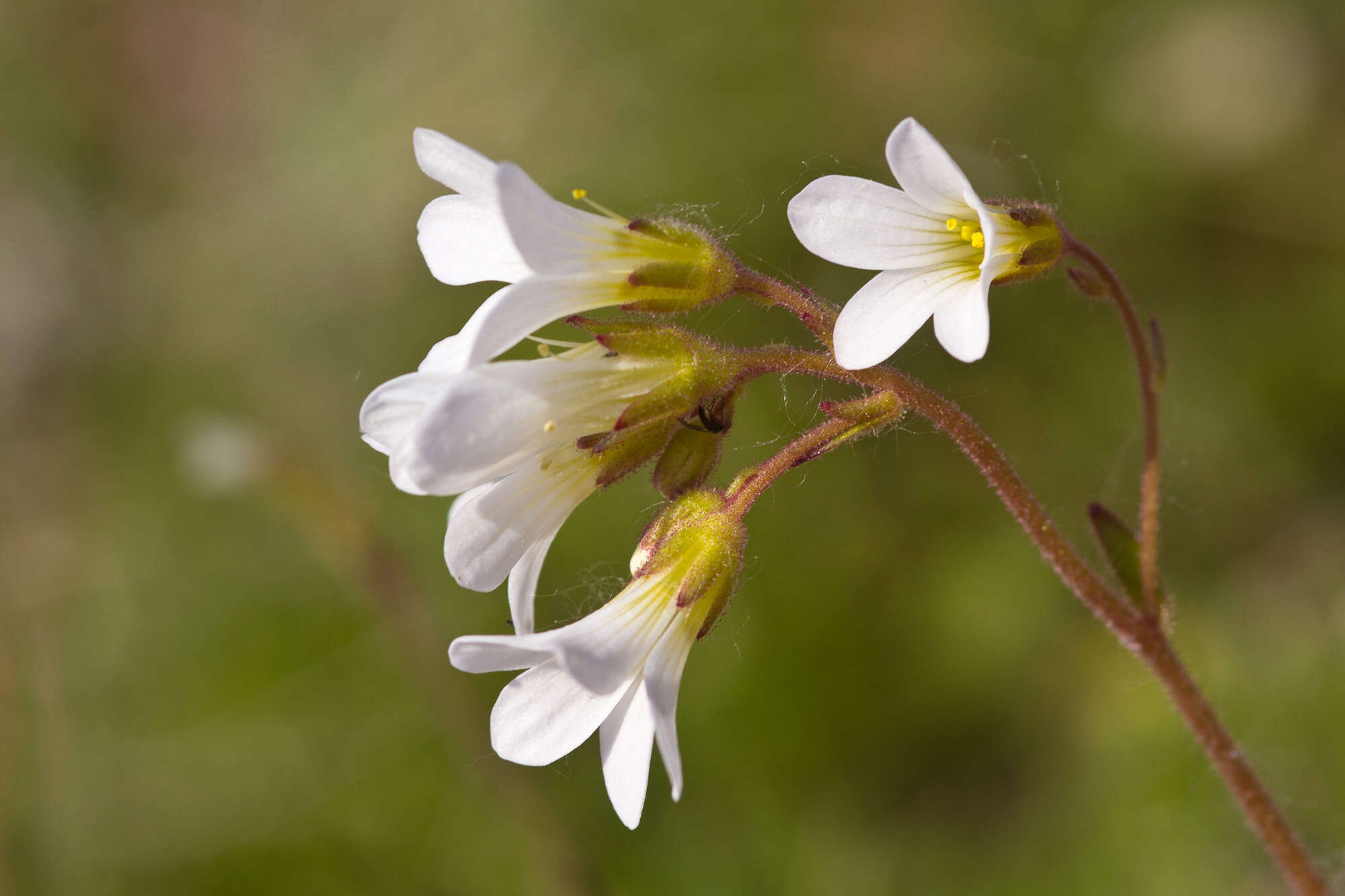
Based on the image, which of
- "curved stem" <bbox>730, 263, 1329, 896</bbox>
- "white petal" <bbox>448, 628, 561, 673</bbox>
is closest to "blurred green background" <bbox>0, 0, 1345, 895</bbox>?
"curved stem" <bbox>730, 263, 1329, 896</bbox>

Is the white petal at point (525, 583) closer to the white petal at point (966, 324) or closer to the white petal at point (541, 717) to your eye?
the white petal at point (541, 717)

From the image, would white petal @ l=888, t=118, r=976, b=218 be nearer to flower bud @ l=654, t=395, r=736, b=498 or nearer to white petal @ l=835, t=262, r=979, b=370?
white petal @ l=835, t=262, r=979, b=370

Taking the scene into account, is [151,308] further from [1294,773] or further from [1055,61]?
[1294,773]

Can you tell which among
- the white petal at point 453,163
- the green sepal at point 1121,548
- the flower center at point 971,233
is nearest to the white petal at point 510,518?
the white petal at point 453,163

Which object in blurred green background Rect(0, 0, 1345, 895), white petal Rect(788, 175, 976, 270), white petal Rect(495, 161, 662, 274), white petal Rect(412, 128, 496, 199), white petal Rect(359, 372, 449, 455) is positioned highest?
white petal Rect(412, 128, 496, 199)

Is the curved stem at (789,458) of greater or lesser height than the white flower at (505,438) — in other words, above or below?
below

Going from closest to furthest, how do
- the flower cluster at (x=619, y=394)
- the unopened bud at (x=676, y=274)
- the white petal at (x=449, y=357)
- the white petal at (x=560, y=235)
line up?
the white petal at (x=560, y=235) < the flower cluster at (x=619, y=394) < the white petal at (x=449, y=357) < the unopened bud at (x=676, y=274)

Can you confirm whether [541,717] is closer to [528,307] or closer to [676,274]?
[528,307]
